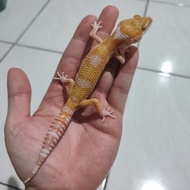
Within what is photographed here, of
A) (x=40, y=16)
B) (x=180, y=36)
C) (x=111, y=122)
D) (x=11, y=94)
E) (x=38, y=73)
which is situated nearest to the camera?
(x=11, y=94)

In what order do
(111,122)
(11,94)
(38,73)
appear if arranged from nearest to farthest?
(11,94)
(111,122)
(38,73)

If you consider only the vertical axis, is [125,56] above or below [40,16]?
above

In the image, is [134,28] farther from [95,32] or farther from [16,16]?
[16,16]

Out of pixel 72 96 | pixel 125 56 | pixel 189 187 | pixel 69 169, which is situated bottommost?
pixel 189 187

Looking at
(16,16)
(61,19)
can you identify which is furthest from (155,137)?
(16,16)

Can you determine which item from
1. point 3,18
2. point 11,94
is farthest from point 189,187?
point 3,18

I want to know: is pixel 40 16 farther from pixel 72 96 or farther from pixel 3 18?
pixel 72 96

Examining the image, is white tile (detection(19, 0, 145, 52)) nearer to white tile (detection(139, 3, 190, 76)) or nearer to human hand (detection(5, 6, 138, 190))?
white tile (detection(139, 3, 190, 76))

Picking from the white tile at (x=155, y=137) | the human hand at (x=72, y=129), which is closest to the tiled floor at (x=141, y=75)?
the white tile at (x=155, y=137)

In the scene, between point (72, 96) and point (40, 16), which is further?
point (40, 16)
